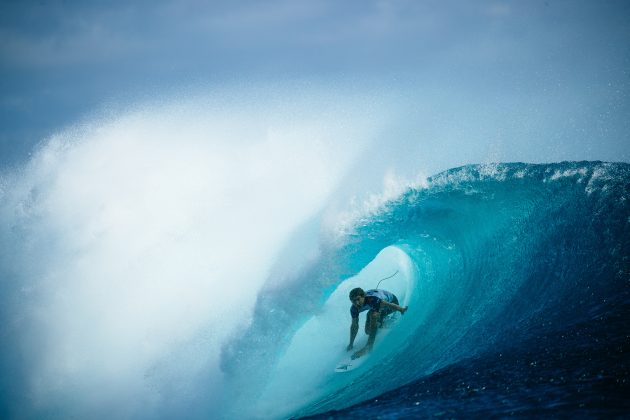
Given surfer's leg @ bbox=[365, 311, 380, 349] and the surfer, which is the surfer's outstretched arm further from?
surfer's leg @ bbox=[365, 311, 380, 349]

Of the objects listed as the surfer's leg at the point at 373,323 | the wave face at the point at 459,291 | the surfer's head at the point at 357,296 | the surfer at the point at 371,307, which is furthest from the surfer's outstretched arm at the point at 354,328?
the surfer's head at the point at 357,296

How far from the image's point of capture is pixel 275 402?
20.2 feet

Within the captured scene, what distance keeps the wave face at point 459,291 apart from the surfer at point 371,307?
470 millimetres

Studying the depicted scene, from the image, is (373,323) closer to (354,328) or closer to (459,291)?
(354,328)

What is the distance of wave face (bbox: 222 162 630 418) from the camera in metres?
2.95

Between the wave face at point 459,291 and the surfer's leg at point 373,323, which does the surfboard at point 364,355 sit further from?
the surfer's leg at point 373,323

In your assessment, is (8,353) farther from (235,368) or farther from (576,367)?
(576,367)

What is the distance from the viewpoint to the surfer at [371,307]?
5.05m

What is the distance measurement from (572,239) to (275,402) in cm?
571

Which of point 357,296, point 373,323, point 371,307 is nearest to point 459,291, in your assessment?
point 373,323

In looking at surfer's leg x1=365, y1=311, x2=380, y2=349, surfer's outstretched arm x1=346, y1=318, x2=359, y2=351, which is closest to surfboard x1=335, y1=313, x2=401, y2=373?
surfer's outstretched arm x1=346, y1=318, x2=359, y2=351

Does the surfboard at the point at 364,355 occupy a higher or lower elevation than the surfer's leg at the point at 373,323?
lower

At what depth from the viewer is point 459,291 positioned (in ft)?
21.0

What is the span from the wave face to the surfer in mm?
470
